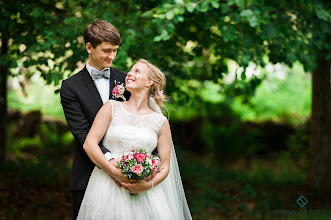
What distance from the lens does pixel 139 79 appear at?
319cm

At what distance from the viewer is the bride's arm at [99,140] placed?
2908 millimetres

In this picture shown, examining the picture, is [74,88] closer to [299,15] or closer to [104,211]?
[104,211]

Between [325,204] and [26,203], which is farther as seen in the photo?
[325,204]

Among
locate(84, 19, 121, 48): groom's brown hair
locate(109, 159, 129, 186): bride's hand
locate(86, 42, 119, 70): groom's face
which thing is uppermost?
locate(84, 19, 121, 48): groom's brown hair

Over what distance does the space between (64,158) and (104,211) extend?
687 centimetres

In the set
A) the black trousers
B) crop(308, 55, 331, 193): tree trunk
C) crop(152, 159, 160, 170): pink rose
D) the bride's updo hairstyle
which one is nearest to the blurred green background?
crop(308, 55, 331, 193): tree trunk

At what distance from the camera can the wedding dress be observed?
10.0ft

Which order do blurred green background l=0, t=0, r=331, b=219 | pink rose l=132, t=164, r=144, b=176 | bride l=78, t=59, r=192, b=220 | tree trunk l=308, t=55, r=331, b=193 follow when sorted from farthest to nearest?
tree trunk l=308, t=55, r=331, b=193 < blurred green background l=0, t=0, r=331, b=219 < bride l=78, t=59, r=192, b=220 < pink rose l=132, t=164, r=144, b=176

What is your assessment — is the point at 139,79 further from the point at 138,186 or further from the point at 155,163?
the point at 138,186

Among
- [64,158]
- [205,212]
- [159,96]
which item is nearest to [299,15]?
[159,96]

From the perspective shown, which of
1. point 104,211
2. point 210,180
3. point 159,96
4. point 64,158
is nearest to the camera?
point 104,211

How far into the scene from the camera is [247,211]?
6480mm

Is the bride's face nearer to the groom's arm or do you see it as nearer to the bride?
the bride
